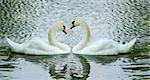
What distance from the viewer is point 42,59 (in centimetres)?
1364

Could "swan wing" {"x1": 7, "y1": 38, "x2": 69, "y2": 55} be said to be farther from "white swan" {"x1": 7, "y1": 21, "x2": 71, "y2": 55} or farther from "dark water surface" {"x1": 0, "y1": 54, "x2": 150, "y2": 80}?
"dark water surface" {"x1": 0, "y1": 54, "x2": 150, "y2": 80}

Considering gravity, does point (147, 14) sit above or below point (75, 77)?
above

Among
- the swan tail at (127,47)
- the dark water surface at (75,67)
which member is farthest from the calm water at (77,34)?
the swan tail at (127,47)

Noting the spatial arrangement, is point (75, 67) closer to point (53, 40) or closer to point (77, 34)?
point (53, 40)

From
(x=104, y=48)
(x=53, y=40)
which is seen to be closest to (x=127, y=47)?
(x=104, y=48)

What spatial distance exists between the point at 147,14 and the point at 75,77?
29.3 ft

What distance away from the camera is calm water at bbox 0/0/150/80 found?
1195cm

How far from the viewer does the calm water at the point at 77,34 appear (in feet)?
39.2

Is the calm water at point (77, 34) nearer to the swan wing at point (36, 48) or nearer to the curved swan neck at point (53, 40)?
the swan wing at point (36, 48)

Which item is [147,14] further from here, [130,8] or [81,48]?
[81,48]

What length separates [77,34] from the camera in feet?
52.9

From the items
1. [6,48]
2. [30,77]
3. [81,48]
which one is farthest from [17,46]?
[30,77]

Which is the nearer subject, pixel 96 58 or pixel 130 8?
pixel 96 58

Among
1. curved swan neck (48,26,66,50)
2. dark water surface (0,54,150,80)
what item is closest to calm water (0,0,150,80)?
dark water surface (0,54,150,80)
